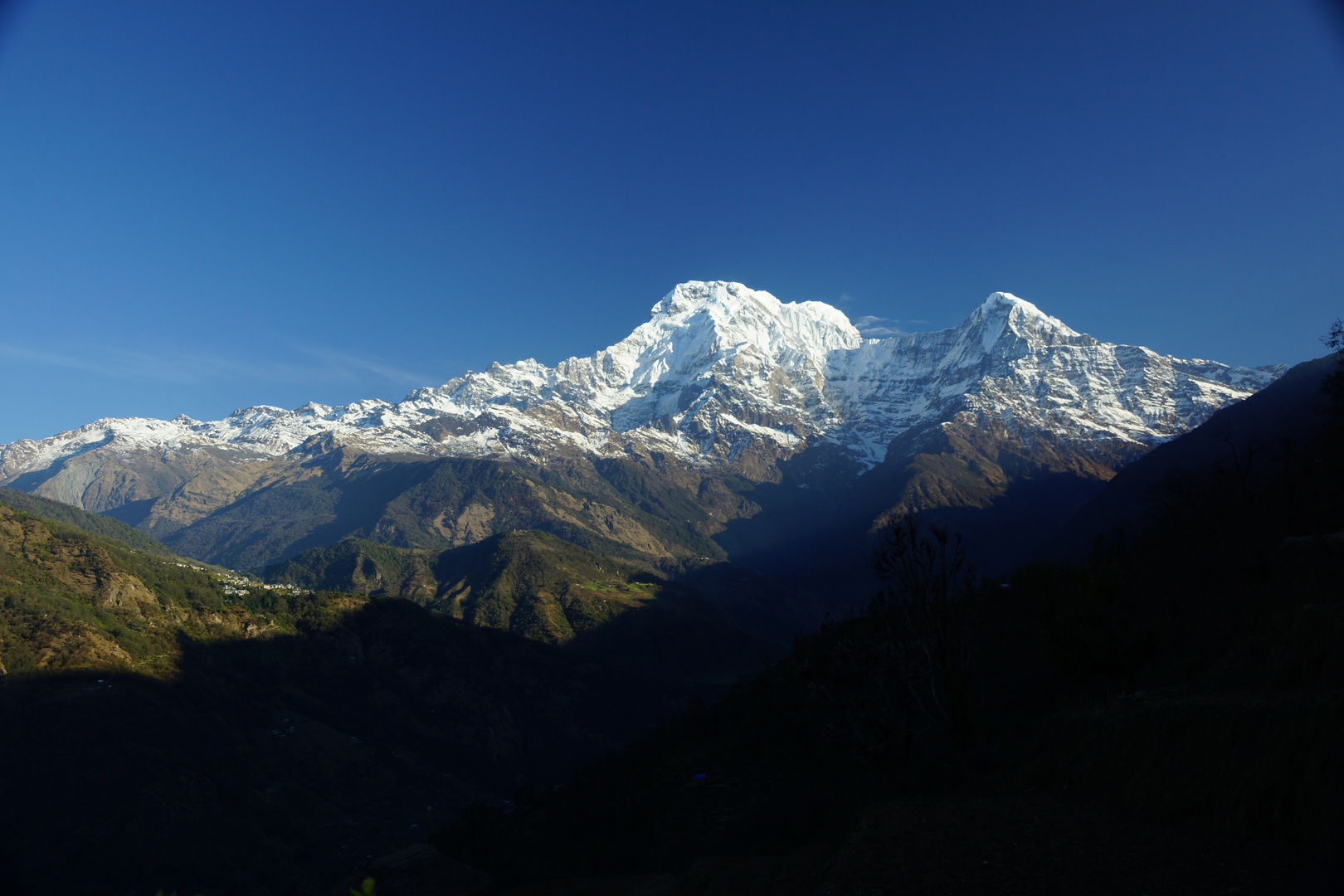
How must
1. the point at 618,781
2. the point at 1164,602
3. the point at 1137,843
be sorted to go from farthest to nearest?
the point at 618,781 → the point at 1164,602 → the point at 1137,843

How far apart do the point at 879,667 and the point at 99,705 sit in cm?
12876

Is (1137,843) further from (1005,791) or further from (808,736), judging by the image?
(808,736)

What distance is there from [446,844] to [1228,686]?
8194cm

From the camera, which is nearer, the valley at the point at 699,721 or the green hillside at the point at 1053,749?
the green hillside at the point at 1053,749

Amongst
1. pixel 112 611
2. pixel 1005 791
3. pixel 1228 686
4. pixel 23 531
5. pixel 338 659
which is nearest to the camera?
pixel 1228 686

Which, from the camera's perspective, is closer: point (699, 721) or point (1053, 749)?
point (1053, 749)

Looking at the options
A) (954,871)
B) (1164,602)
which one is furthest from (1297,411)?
(954,871)

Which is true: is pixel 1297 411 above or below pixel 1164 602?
above

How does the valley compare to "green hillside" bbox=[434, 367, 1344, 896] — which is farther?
the valley

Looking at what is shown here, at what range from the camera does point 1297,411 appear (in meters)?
198

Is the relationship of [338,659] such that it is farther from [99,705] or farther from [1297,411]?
[1297,411]

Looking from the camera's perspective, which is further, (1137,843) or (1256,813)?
(1137,843)

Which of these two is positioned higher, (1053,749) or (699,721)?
(1053,749)

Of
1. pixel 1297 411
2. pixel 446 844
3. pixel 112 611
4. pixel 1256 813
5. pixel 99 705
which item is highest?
pixel 1297 411
